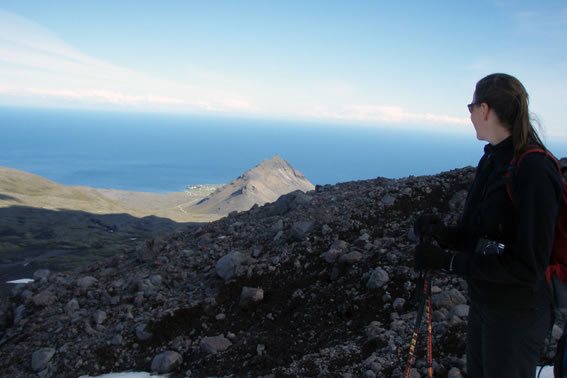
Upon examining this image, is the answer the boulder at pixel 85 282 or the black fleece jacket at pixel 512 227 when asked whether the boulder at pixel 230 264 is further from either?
the black fleece jacket at pixel 512 227

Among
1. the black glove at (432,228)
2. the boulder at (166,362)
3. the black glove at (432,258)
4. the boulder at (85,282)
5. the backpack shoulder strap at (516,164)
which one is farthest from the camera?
the boulder at (85,282)

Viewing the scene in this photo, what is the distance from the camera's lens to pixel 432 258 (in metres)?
3.84

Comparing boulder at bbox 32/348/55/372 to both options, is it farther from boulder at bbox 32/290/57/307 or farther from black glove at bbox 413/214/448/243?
black glove at bbox 413/214/448/243

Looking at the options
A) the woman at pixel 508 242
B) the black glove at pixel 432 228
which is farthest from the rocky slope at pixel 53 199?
the woman at pixel 508 242

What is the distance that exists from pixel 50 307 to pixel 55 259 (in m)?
71.0

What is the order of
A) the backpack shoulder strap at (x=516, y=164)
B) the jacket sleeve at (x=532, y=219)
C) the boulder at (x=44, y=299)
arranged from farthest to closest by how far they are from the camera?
the boulder at (x=44, y=299) < the backpack shoulder strap at (x=516, y=164) < the jacket sleeve at (x=532, y=219)

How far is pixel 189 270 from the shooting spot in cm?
1230

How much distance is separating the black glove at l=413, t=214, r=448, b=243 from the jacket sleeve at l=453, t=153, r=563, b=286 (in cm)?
90

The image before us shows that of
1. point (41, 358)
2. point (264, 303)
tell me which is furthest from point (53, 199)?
point (264, 303)

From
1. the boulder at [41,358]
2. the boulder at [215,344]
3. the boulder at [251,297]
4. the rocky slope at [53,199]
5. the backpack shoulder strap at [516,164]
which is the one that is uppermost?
the backpack shoulder strap at [516,164]

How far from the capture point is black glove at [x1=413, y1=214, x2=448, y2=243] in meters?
4.28

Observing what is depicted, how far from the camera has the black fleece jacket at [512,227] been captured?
3.18 metres

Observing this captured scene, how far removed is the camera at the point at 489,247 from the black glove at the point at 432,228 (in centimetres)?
47

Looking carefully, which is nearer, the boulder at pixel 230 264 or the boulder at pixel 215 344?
the boulder at pixel 215 344
